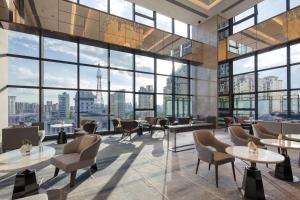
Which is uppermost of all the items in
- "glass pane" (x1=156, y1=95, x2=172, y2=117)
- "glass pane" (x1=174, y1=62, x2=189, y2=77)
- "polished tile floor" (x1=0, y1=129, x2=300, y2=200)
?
"glass pane" (x1=174, y1=62, x2=189, y2=77)

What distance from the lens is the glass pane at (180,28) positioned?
11.1m

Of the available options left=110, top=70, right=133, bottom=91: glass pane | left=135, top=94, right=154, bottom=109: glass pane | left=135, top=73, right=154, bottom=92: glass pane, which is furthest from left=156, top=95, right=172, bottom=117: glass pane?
left=110, top=70, right=133, bottom=91: glass pane

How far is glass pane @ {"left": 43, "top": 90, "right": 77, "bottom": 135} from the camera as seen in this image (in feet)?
24.2

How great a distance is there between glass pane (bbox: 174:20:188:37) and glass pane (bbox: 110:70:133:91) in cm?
429

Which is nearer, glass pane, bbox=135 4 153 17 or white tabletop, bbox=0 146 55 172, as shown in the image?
white tabletop, bbox=0 146 55 172

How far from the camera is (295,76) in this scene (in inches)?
328

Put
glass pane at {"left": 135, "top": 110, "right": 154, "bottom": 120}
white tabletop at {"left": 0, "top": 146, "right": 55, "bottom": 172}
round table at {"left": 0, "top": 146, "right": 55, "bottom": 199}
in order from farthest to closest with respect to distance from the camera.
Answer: glass pane at {"left": 135, "top": 110, "right": 154, "bottom": 120}, round table at {"left": 0, "top": 146, "right": 55, "bottom": 199}, white tabletop at {"left": 0, "top": 146, "right": 55, "bottom": 172}

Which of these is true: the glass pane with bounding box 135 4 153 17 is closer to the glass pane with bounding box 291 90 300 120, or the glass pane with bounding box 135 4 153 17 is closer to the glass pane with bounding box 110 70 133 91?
the glass pane with bounding box 110 70 133 91

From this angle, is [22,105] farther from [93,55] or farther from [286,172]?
[286,172]

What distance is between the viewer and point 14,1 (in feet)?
20.5

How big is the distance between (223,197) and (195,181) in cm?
65

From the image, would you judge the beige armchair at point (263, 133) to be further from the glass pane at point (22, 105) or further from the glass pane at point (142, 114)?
the glass pane at point (22, 105)

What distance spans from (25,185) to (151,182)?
204 cm

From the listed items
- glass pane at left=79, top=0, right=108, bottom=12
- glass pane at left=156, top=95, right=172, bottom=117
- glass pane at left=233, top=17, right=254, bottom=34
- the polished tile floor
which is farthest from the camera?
glass pane at left=156, top=95, right=172, bottom=117
